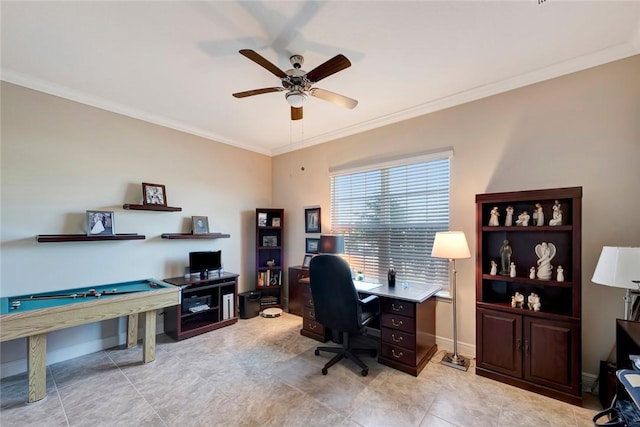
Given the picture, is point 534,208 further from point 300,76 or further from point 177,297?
point 177,297

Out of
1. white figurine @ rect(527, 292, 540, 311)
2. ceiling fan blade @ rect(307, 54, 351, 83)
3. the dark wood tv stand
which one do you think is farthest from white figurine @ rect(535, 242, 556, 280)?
the dark wood tv stand

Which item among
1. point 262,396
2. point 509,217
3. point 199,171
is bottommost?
point 262,396

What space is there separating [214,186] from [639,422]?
15.1 feet

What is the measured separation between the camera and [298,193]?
4.58m

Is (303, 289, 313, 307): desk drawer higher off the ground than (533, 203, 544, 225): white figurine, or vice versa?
(533, 203, 544, 225): white figurine

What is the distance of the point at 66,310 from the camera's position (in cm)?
221

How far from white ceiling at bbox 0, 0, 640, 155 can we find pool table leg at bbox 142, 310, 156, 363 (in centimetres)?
238

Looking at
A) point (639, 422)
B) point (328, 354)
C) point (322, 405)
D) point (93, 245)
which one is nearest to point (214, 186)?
point (93, 245)

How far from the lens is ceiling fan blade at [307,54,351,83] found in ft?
5.85

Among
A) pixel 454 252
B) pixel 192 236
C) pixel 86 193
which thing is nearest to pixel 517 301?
pixel 454 252

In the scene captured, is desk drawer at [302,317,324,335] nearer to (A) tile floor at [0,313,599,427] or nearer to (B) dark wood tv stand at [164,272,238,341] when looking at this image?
(A) tile floor at [0,313,599,427]

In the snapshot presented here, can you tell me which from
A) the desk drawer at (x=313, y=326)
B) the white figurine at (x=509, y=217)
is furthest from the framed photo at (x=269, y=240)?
the white figurine at (x=509, y=217)

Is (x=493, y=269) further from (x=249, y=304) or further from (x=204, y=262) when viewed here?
(x=204, y=262)

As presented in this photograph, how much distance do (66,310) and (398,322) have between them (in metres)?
2.93
